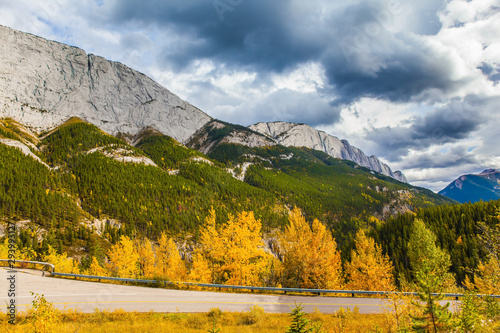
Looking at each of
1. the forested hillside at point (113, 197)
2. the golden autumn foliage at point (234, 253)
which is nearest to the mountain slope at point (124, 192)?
the forested hillside at point (113, 197)

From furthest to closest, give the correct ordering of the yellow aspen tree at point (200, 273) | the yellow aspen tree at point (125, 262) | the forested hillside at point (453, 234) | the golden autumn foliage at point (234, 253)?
1. the forested hillside at point (453, 234)
2. the yellow aspen tree at point (125, 262)
3. the yellow aspen tree at point (200, 273)
4. the golden autumn foliage at point (234, 253)

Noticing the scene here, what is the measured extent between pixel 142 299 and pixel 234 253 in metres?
10.9

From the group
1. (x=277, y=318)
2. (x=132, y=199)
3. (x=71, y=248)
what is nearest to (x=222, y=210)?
(x=132, y=199)

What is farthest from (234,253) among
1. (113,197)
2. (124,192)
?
(124,192)

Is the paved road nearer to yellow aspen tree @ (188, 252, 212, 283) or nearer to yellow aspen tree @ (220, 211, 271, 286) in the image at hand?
yellow aspen tree @ (220, 211, 271, 286)

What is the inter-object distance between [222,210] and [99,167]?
290ft

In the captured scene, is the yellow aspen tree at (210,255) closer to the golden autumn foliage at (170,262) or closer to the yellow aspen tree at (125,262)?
the golden autumn foliage at (170,262)

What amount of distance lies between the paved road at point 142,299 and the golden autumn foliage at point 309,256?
377 centimetres

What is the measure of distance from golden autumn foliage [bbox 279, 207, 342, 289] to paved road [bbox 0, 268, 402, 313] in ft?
12.4

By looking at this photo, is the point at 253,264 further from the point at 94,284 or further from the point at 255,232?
the point at 94,284

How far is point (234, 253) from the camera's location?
27812 millimetres

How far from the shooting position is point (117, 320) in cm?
1540

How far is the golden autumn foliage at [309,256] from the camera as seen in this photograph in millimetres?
27750

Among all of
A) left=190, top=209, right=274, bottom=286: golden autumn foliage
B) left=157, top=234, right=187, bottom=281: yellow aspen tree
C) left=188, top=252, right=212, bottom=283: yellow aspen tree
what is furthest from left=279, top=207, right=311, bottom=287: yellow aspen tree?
left=157, top=234, right=187, bottom=281: yellow aspen tree
